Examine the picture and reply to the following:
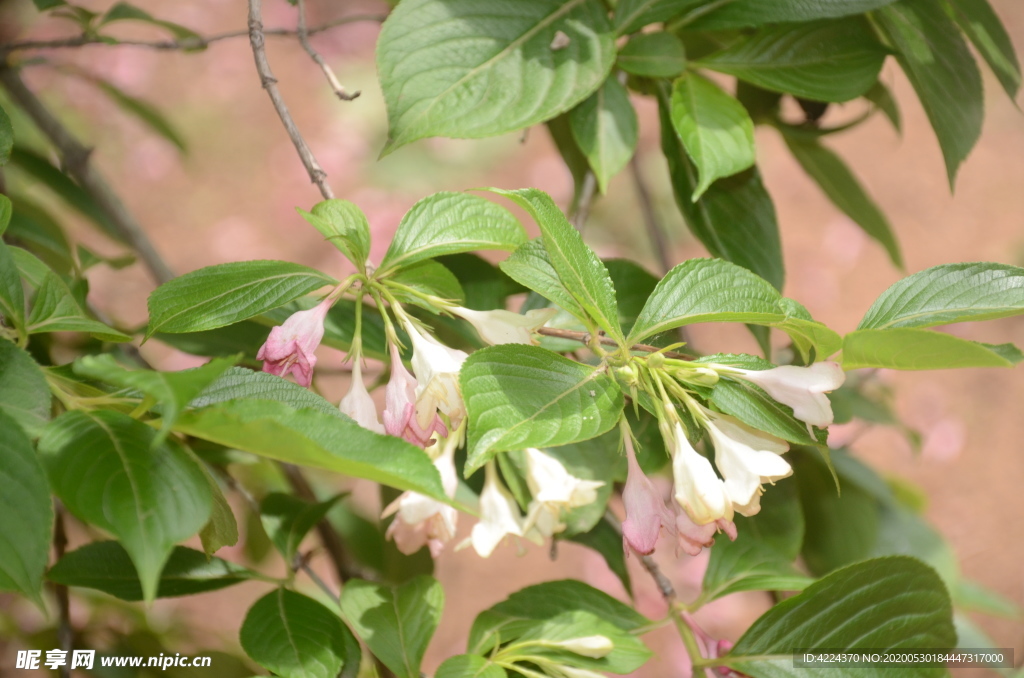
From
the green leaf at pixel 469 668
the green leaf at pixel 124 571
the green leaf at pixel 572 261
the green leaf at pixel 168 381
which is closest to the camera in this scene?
the green leaf at pixel 168 381

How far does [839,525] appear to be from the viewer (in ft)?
3.48

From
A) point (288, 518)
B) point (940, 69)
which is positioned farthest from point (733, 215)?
point (288, 518)

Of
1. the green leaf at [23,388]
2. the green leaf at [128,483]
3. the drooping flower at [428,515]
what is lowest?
the drooping flower at [428,515]

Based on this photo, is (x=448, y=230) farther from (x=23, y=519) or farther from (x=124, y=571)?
(x=124, y=571)

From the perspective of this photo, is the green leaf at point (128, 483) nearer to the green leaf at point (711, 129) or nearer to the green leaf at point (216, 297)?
the green leaf at point (216, 297)

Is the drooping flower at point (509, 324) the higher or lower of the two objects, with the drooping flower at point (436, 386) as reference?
higher

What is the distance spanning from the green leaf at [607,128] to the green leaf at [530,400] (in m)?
0.30

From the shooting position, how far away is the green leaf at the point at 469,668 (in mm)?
589

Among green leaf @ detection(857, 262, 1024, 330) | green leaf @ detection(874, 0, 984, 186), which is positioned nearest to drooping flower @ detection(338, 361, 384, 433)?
green leaf @ detection(857, 262, 1024, 330)

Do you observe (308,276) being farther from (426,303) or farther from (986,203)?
(986,203)

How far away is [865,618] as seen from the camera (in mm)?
627

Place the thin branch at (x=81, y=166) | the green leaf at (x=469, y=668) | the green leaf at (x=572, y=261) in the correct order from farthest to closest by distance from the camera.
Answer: the thin branch at (x=81, y=166) → the green leaf at (x=469, y=668) → the green leaf at (x=572, y=261)

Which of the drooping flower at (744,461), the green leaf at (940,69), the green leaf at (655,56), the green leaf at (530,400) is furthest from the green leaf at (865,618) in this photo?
the green leaf at (655,56)

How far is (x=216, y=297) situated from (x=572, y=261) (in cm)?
25
